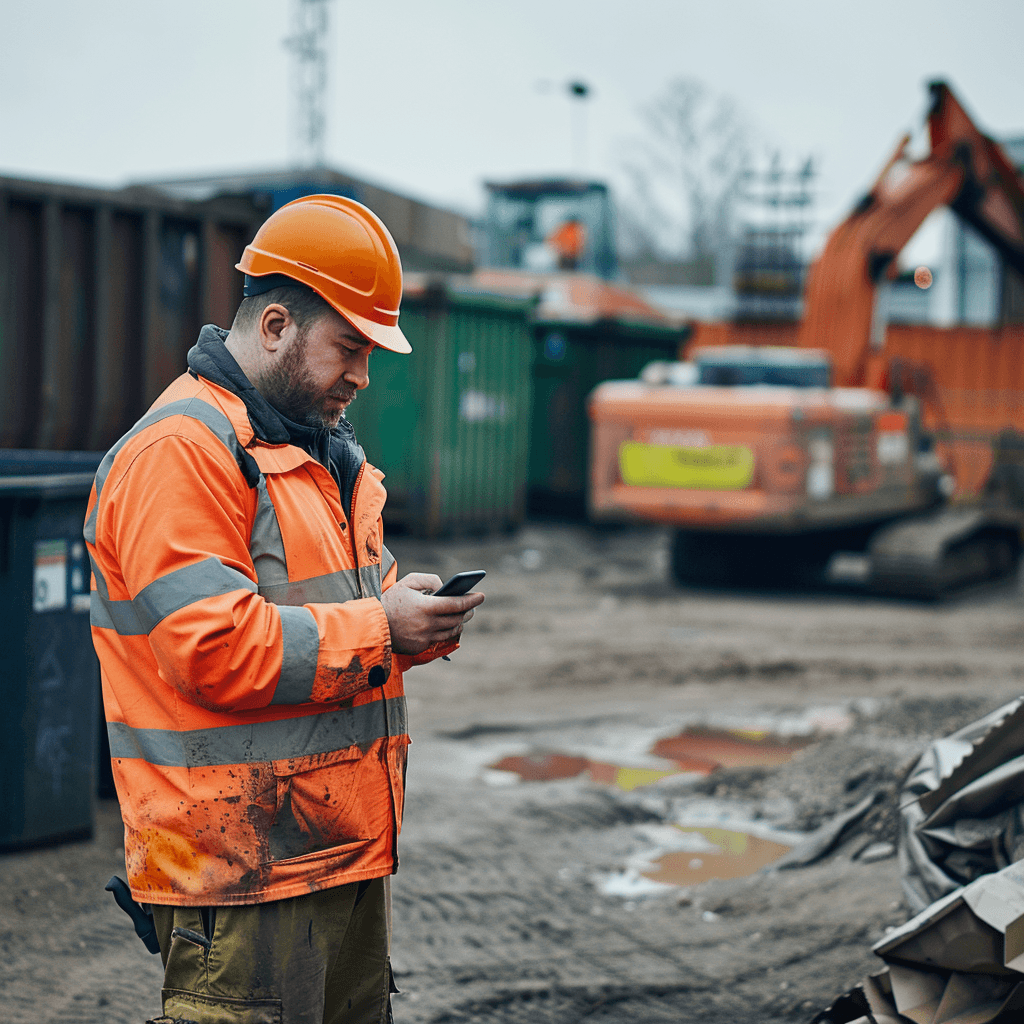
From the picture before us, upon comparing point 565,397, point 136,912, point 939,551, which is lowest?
point 939,551

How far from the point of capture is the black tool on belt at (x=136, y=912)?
2.10m

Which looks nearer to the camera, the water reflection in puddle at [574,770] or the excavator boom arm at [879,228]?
the water reflection in puddle at [574,770]

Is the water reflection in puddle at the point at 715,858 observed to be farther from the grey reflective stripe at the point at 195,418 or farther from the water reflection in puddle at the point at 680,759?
the grey reflective stripe at the point at 195,418

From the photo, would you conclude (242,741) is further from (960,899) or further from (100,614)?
(960,899)

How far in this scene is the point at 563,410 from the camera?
15.9m

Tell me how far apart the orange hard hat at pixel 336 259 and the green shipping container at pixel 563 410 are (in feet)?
45.0

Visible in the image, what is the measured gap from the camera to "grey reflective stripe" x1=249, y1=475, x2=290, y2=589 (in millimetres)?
2068

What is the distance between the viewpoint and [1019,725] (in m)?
3.40

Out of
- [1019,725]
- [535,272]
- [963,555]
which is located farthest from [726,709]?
[535,272]

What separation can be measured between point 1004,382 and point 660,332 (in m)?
5.64

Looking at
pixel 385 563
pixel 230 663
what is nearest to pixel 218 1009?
pixel 230 663

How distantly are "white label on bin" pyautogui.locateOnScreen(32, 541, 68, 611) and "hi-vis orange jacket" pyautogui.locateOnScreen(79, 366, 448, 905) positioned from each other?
271 centimetres

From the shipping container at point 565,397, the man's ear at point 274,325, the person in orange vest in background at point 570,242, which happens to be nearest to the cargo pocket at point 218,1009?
the man's ear at point 274,325

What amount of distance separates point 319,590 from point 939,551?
34.2ft
